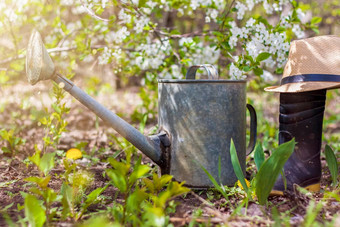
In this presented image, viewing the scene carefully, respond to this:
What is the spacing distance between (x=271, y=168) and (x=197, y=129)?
49cm

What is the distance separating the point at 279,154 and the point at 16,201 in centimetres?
121

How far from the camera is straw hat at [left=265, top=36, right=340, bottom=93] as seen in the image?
1.61 m

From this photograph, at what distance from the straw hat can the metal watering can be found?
27 cm

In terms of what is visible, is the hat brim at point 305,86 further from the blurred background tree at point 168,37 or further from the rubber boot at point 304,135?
the blurred background tree at point 168,37

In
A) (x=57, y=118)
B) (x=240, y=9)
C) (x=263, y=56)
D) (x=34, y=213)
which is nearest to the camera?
(x=34, y=213)

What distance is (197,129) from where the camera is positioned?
1.81 m

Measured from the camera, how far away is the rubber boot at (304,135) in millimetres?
1698

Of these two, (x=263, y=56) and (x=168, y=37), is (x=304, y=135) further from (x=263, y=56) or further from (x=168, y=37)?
(x=168, y=37)

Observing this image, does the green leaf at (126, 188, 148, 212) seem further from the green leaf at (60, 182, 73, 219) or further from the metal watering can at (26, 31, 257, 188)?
the metal watering can at (26, 31, 257, 188)

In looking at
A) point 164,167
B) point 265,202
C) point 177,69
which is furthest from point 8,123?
point 265,202

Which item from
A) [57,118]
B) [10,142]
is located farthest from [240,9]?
[10,142]

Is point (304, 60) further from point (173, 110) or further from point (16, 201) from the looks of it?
point (16, 201)

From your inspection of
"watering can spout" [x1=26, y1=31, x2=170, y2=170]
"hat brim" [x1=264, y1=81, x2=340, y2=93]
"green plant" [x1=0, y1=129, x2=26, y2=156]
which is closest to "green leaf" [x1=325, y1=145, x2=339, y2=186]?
"hat brim" [x1=264, y1=81, x2=340, y2=93]

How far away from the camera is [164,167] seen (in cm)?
192
